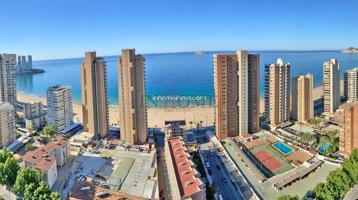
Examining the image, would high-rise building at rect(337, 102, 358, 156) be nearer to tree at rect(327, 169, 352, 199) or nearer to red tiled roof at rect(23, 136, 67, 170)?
tree at rect(327, 169, 352, 199)

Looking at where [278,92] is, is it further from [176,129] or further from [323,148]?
[176,129]

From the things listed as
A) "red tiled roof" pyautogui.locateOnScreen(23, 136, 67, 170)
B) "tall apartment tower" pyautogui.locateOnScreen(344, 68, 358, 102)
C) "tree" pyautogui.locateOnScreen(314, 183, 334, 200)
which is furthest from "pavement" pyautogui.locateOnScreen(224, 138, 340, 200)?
"tall apartment tower" pyautogui.locateOnScreen(344, 68, 358, 102)

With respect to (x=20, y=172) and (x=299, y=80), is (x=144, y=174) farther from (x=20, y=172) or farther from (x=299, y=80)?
(x=299, y=80)

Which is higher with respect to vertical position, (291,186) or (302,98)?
(302,98)

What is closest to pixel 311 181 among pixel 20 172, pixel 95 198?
pixel 95 198

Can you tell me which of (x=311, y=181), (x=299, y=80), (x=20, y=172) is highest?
(x=299, y=80)

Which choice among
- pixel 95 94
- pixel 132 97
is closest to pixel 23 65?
pixel 95 94
